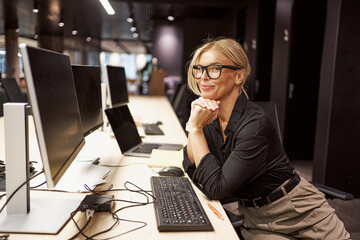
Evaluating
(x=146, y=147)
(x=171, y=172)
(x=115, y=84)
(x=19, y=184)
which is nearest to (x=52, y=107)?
(x=19, y=184)

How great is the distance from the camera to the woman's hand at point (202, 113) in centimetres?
139

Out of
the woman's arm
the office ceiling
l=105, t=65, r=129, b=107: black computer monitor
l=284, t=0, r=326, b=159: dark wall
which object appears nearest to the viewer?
the woman's arm

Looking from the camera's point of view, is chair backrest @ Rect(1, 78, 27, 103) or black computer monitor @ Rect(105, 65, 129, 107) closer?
black computer monitor @ Rect(105, 65, 129, 107)

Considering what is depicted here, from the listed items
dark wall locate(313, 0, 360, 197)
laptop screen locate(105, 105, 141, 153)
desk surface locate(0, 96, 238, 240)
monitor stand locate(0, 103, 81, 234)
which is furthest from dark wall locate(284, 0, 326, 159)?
monitor stand locate(0, 103, 81, 234)

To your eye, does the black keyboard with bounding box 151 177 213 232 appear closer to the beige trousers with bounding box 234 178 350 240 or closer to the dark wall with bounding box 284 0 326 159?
the beige trousers with bounding box 234 178 350 240

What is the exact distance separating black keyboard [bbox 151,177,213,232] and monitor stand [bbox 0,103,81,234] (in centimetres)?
32

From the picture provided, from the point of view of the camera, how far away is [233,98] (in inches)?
58.1

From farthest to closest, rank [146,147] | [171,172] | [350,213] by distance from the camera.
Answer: [350,213] → [146,147] → [171,172]

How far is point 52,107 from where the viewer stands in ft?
3.12

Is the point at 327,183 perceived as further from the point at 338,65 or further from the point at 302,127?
the point at 302,127

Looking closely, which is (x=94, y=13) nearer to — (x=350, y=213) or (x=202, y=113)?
(x=350, y=213)

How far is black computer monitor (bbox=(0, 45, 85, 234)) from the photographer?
832 millimetres

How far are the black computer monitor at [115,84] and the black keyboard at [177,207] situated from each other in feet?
3.95

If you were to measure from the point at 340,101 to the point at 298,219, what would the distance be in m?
2.22
